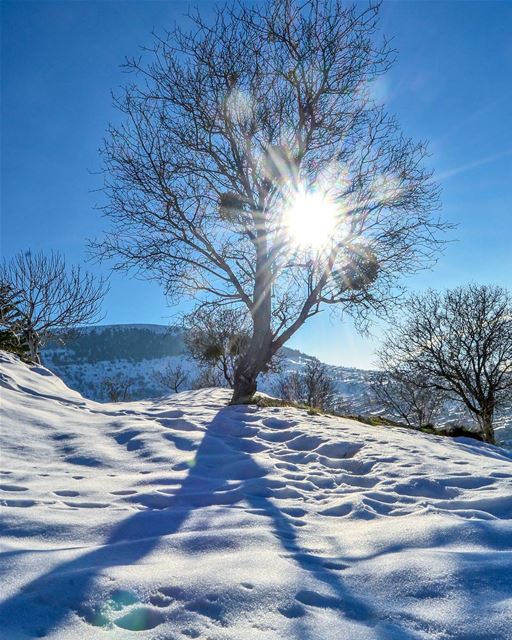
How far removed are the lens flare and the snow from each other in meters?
5.20

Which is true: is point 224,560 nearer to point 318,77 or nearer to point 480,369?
point 318,77

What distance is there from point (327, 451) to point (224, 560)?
9.49ft

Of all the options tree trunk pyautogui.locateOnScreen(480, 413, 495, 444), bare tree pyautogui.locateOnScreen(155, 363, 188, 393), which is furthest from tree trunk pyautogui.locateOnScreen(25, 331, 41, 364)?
tree trunk pyautogui.locateOnScreen(480, 413, 495, 444)

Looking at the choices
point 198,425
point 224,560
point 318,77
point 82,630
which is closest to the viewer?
point 82,630

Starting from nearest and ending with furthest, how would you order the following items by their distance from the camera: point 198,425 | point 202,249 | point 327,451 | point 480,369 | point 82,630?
point 82,630 → point 327,451 → point 198,425 → point 202,249 → point 480,369

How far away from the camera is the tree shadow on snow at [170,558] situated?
1479mm

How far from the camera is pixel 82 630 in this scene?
1.39 meters

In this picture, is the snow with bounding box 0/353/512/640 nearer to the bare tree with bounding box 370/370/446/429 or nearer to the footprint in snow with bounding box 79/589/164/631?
the footprint in snow with bounding box 79/589/164/631

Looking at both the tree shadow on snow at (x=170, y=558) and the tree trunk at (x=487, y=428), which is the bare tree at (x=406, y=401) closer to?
the tree trunk at (x=487, y=428)

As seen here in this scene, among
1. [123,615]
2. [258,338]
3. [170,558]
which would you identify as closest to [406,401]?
[258,338]

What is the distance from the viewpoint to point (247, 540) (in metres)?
2.17

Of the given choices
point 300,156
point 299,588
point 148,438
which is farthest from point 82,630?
point 300,156

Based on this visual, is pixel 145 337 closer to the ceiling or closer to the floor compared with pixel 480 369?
closer to the ceiling

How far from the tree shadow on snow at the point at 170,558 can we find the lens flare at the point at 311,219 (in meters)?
5.87
